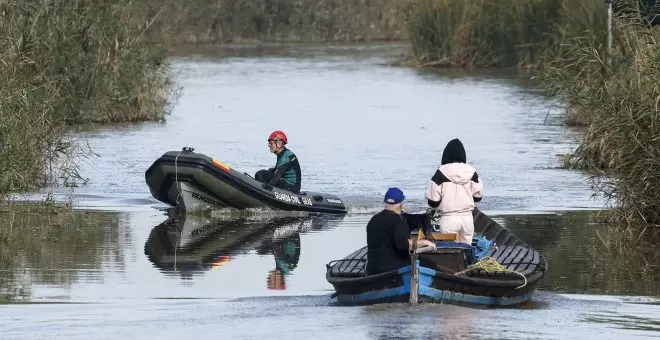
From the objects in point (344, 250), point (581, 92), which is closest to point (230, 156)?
point (581, 92)

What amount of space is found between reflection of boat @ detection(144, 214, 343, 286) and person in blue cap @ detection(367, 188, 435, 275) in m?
2.05

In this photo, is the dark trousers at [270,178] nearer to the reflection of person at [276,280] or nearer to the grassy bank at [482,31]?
the reflection of person at [276,280]

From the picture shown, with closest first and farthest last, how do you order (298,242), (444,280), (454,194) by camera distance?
A: (444,280), (454,194), (298,242)

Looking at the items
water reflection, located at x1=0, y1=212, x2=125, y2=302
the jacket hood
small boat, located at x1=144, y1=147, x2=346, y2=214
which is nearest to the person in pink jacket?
the jacket hood

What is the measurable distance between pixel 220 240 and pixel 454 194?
4.61 metres

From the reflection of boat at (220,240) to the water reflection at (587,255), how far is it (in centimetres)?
252

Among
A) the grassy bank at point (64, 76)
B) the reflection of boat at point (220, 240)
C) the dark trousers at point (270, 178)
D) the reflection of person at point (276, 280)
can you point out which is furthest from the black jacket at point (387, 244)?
the dark trousers at point (270, 178)

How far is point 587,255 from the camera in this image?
60.3ft

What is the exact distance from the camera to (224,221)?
2166 centimetres

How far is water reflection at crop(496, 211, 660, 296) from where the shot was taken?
16.3 m

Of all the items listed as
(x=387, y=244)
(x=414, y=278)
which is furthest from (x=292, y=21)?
(x=414, y=278)

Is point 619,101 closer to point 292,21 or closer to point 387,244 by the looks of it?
point 387,244

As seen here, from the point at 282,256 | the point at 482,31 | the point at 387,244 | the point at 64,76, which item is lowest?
the point at 482,31

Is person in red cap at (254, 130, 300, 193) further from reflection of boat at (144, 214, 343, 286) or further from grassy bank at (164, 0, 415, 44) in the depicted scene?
grassy bank at (164, 0, 415, 44)
